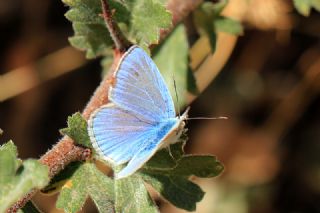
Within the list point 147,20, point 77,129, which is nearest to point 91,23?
point 147,20

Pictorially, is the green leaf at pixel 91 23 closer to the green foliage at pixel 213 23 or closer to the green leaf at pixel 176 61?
the green leaf at pixel 176 61

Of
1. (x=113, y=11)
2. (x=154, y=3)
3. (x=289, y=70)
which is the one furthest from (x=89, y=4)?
(x=289, y=70)

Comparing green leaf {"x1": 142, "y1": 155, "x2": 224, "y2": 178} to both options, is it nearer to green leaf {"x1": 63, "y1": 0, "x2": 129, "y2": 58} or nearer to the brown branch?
the brown branch

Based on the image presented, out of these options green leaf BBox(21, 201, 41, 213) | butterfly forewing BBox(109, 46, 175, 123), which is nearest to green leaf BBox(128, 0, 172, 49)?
butterfly forewing BBox(109, 46, 175, 123)

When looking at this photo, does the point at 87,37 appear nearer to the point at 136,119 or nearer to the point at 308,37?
the point at 136,119

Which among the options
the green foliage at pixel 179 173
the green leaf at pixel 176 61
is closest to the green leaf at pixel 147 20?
the green foliage at pixel 179 173
